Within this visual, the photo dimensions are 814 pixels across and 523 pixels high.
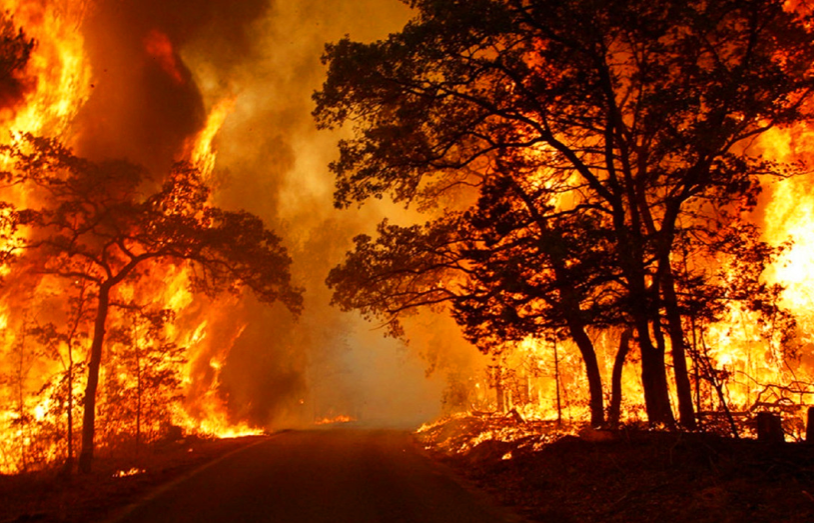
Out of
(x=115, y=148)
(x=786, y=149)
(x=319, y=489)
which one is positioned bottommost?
(x=319, y=489)

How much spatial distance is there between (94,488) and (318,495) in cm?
498

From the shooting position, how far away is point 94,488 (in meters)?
12.4

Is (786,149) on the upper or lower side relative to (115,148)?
lower

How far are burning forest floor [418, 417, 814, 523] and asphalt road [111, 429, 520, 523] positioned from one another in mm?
1034

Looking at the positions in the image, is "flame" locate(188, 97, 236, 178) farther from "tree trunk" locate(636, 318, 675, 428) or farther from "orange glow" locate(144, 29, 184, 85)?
"tree trunk" locate(636, 318, 675, 428)

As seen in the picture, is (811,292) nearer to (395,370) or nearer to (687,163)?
(687,163)

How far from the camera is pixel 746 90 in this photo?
11.7m

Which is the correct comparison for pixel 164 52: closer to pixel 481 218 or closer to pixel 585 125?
pixel 481 218

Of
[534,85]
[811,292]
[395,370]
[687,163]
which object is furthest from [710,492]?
[395,370]

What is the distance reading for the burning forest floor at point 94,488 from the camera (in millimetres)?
9828

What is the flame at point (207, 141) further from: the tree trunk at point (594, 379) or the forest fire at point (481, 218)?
the tree trunk at point (594, 379)

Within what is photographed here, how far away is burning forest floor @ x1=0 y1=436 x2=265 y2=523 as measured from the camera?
387 inches

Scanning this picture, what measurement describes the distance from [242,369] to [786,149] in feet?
136

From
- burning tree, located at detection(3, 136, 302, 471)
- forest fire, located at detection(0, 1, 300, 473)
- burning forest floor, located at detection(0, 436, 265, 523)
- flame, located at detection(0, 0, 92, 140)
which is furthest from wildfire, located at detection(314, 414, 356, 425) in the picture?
burning forest floor, located at detection(0, 436, 265, 523)
